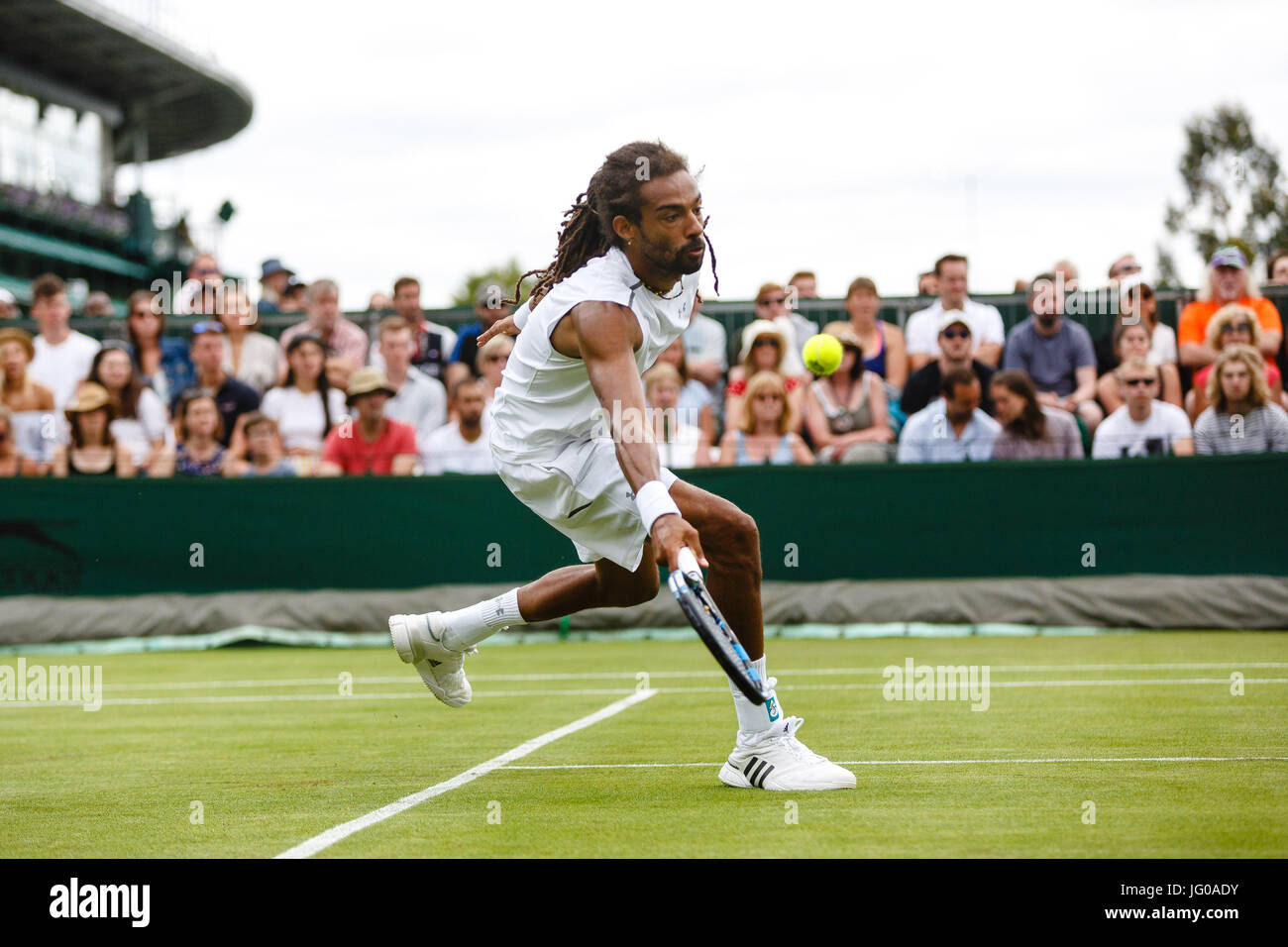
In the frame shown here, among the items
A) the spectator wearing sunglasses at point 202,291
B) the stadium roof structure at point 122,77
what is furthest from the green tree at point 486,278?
the spectator wearing sunglasses at point 202,291

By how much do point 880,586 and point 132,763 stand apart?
24.2 feet

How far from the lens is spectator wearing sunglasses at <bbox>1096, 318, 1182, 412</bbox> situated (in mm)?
13484

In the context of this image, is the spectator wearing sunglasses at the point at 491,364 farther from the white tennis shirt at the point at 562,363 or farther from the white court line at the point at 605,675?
the white tennis shirt at the point at 562,363

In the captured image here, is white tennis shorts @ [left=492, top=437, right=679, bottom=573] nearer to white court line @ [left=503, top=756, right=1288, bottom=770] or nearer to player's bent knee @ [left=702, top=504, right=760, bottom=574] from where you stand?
player's bent knee @ [left=702, top=504, right=760, bottom=574]

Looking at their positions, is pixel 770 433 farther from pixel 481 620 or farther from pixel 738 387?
pixel 481 620

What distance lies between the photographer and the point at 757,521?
13.4 metres

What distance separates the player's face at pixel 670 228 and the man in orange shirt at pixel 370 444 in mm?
8315

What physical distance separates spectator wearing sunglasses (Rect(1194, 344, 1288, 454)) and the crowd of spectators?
0.02 meters

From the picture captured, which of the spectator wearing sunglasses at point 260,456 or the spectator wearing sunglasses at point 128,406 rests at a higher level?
the spectator wearing sunglasses at point 128,406

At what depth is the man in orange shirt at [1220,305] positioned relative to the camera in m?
13.7

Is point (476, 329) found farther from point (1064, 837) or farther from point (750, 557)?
point (1064, 837)

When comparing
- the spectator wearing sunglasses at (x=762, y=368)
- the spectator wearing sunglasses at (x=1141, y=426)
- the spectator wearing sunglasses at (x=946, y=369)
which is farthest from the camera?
the spectator wearing sunglasses at (x=762, y=368)

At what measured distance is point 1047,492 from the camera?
12789 mm

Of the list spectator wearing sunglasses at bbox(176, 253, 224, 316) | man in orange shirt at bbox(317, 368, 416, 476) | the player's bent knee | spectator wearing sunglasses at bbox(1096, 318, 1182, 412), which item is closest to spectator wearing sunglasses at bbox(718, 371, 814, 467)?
spectator wearing sunglasses at bbox(1096, 318, 1182, 412)
